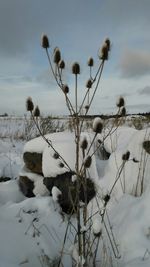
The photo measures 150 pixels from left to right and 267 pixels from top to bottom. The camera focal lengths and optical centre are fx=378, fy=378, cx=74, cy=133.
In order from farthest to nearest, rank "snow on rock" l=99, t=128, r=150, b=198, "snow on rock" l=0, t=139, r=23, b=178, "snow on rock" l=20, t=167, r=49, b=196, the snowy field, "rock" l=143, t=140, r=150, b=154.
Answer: "snow on rock" l=0, t=139, r=23, b=178 → "snow on rock" l=20, t=167, r=49, b=196 → "rock" l=143, t=140, r=150, b=154 → "snow on rock" l=99, t=128, r=150, b=198 → the snowy field

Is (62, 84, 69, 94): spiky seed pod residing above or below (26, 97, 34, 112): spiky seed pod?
above

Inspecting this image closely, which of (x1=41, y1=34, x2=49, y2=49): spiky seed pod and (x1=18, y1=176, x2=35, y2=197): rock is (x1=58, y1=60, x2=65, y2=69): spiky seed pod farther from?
(x1=18, y1=176, x2=35, y2=197): rock

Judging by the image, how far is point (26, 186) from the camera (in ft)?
12.8

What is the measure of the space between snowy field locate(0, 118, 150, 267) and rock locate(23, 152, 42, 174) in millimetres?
136

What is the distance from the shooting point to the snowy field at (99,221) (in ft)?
6.88

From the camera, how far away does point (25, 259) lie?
2.08 metres

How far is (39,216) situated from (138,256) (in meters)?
0.91

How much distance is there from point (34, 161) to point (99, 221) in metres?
2.34

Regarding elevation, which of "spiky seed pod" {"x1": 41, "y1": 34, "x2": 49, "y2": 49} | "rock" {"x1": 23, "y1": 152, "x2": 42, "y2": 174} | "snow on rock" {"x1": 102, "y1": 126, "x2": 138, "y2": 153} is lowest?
"rock" {"x1": 23, "y1": 152, "x2": 42, "y2": 174}

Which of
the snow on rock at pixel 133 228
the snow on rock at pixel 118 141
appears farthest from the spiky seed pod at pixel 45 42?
the snow on rock at pixel 118 141

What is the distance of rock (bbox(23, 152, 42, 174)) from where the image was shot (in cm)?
392

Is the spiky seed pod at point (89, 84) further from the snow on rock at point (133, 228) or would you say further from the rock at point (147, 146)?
the rock at point (147, 146)

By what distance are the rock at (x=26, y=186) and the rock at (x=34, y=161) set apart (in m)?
0.13

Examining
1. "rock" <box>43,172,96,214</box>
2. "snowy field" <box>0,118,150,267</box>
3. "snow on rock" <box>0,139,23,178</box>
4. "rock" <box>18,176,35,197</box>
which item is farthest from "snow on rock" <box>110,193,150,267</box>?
"snow on rock" <box>0,139,23,178</box>
